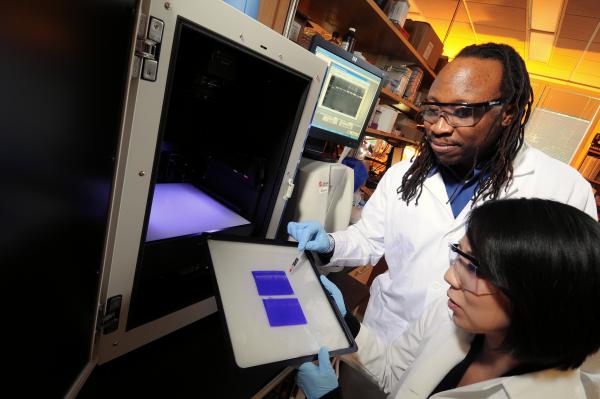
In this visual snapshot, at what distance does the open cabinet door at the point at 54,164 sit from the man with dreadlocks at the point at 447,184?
2.19 feet

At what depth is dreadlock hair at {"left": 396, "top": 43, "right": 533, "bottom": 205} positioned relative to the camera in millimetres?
1008

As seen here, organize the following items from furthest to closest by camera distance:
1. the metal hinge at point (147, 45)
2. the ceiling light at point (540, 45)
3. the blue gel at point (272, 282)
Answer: the ceiling light at point (540, 45)
the blue gel at point (272, 282)
the metal hinge at point (147, 45)

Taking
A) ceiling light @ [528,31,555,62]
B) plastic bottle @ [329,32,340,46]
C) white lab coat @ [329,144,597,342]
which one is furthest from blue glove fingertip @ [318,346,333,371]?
ceiling light @ [528,31,555,62]

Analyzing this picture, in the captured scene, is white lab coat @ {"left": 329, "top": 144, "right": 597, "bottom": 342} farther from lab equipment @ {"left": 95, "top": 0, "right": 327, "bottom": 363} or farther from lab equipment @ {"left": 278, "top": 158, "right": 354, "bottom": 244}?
lab equipment @ {"left": 95, "top": 0, "right": 327, "bottom": 363}

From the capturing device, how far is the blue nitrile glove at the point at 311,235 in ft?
3.63

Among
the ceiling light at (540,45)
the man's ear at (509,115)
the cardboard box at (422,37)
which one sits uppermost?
the ceiling light at (540,45)

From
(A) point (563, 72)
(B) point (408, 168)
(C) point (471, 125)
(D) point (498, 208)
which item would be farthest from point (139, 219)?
(A) point (563, 72)

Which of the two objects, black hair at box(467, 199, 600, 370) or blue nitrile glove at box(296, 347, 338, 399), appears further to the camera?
blue nitrile glove at box(296, 347, 338, 399)

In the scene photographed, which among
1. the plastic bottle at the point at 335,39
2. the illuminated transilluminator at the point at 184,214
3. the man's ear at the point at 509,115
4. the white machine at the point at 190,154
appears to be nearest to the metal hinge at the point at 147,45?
the white machine at the point at 190,154

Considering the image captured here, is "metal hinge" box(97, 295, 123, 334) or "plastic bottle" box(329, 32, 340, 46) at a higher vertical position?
"plastic bottle" box(329, 32, 340, 46)

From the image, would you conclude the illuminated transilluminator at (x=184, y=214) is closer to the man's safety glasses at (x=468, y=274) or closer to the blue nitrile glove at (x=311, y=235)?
the blue nitrile glove at (x=311, y=235)

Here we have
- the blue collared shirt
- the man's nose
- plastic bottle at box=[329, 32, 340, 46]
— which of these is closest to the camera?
the man's nose

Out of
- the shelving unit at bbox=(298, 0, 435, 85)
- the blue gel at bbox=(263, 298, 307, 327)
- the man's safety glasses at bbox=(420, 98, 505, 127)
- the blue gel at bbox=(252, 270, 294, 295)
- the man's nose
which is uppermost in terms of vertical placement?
the shelving unit at bbox=(298, 0, 435, 85)

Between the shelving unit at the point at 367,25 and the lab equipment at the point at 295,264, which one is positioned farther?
the shelving unit at the point at 367,25
